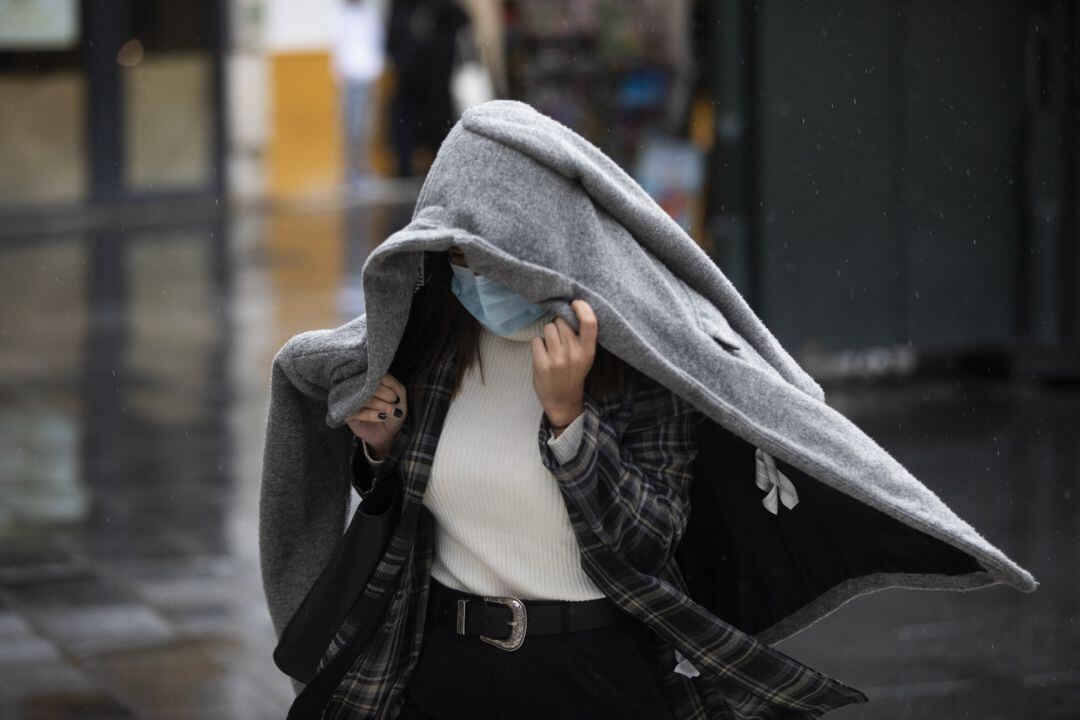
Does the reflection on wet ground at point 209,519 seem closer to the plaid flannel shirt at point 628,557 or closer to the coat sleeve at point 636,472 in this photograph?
the plaid flannel shirt at point 628,557

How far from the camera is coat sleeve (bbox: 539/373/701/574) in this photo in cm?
271

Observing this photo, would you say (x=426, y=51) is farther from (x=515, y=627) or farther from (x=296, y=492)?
(x=515, y=627)

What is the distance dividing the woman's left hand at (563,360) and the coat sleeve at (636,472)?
45 millimetres

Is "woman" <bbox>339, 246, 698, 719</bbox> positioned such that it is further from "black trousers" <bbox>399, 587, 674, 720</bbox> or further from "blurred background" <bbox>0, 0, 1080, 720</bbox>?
"blurred background" <bbox>0, 0, 1080, 720</bbox>

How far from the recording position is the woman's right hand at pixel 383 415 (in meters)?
2.85

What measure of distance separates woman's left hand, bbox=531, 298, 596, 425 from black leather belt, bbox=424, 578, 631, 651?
31 cm

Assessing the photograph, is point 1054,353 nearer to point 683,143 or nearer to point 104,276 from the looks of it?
point 683,143

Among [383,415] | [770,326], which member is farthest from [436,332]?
[770,326]

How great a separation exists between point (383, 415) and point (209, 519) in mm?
4202

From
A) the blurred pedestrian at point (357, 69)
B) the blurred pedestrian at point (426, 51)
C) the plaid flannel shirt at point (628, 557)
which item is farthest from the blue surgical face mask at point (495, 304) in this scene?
the blurred pedestrian at point (357, 69)

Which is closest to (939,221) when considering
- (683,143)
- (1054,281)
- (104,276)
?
(1054,281)

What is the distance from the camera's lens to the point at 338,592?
115 inches

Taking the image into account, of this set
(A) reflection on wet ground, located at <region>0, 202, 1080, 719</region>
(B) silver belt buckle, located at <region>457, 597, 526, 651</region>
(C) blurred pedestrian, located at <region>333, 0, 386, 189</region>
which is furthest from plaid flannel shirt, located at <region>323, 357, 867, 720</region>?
(C) blurred pedestrian, located at <region>333, 0, 386, 189</region>

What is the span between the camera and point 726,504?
2945 mm
